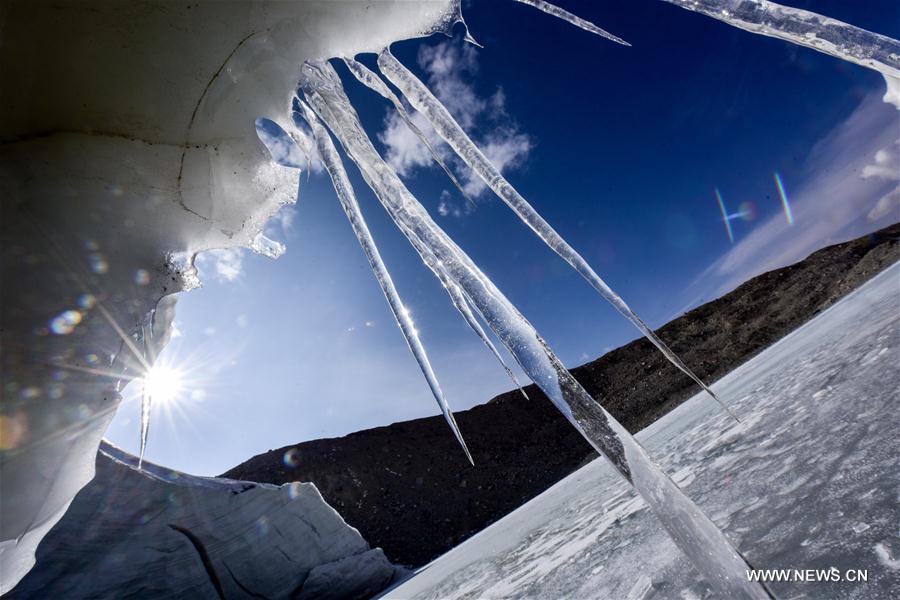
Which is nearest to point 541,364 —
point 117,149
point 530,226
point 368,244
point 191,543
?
point 530,226

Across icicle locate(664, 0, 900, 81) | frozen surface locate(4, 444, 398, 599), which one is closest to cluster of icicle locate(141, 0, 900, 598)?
icicle locate(664, 0, 900, 81)

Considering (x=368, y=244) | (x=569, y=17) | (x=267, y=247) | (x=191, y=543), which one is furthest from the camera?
(x=191, y=543)

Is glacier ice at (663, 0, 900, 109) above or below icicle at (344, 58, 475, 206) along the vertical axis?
below

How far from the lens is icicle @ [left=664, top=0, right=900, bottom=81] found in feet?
3.26

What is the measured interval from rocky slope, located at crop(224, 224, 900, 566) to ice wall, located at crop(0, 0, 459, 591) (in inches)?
656

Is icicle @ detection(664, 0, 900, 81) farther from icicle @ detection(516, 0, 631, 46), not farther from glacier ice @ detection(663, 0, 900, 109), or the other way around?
icicle @ detection(516, 0, 631, 46)

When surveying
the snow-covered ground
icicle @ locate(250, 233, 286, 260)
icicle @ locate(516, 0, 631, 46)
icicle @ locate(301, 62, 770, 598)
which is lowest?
the snow-covered ground

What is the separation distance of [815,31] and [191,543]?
718 cm

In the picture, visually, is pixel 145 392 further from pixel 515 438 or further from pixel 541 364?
pixel 515 438

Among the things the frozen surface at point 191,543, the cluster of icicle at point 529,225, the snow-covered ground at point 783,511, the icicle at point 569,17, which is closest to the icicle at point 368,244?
the cluster of icicle at point 529,225

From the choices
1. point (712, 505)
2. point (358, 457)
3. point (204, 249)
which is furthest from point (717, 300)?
point (204, 249)

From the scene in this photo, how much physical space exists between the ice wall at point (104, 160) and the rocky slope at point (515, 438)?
16.7 m

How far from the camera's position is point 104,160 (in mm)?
1368

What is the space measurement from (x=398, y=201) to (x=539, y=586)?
8.96 feet
